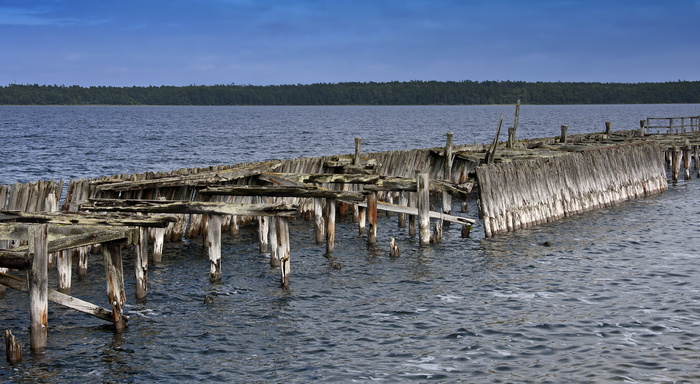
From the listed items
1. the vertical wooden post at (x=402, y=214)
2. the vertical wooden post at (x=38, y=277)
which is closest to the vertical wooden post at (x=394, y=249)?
the vertical wooden post at (x=402, y=214)

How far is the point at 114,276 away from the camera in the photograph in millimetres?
13938

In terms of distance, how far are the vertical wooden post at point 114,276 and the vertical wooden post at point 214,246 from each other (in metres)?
3.32

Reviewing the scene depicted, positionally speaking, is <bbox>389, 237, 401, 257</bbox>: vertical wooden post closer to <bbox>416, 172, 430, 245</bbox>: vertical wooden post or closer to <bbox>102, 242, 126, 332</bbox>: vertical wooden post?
<bbox>416, 172, 430, 245</bbox>: vertical wooden post

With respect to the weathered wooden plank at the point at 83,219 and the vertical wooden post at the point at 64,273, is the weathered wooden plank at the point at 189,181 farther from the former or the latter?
the weathered wooden plank at the point at 83,219

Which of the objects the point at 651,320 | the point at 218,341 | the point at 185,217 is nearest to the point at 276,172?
the point at 185,217

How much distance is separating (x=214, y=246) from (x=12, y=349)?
574cm

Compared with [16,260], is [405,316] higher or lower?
lower

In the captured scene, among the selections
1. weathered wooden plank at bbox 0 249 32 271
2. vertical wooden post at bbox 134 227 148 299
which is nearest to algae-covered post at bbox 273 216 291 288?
vertical wooden post at bbox 134 227 148 299

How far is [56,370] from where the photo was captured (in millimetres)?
12492

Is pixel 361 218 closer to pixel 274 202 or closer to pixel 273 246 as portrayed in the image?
pixel 274 202

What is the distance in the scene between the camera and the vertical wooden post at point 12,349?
12.4m

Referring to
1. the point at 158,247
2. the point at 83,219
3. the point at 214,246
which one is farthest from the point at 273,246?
the point at 83,219

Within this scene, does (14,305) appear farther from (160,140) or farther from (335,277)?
(160,140)

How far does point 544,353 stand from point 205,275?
868cm
